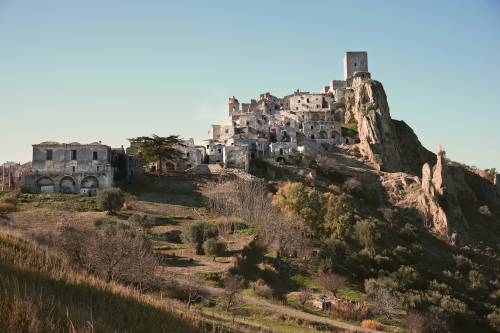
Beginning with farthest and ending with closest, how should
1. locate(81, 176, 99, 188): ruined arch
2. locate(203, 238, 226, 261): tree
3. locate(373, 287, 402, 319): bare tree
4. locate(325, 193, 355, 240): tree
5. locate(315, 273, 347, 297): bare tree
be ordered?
1. locate(81, 176, 99, 188): ruined arch
2. locate(325, 193, 355, 240): tree
3. locate(203, 238, 226, 261): tree
4. locate(315, 273, 347, 297): bare tree
5. locate(373, 287, 402, 319): bare tree

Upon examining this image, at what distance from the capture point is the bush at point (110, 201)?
4241 centimetres

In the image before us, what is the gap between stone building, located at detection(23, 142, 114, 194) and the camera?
49094 mm

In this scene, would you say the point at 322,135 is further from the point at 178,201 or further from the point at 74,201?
the point at 74,201

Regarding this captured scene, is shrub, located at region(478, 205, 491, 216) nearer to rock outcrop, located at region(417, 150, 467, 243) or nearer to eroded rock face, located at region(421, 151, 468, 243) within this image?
eroded rock face, located at region(421, 151, 468, 243)

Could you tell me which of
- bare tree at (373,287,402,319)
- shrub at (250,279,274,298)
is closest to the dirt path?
shrub at (250,279,274,298)

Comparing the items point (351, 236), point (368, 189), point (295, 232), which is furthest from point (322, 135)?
point (295, 232)

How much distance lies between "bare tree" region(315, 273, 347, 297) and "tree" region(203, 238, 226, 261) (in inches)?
244

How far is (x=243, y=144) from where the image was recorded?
65.1 m

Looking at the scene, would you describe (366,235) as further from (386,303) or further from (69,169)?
(69,169)

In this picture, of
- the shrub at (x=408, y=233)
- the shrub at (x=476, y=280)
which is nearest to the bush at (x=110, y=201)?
the shrub at (x=408, y=233)

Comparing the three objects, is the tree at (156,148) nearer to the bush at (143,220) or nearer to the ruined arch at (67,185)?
the ruined arch at (67,185)

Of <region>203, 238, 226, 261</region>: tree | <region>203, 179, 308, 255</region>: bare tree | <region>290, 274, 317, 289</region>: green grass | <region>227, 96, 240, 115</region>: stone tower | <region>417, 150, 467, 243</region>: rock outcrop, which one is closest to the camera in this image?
<region>290, 274, 317, 289</region>: green grass

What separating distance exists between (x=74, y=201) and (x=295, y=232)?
18.7 metres

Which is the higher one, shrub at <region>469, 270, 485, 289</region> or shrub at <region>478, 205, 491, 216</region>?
shrub at <region>478, 205, 491, 216</region>
